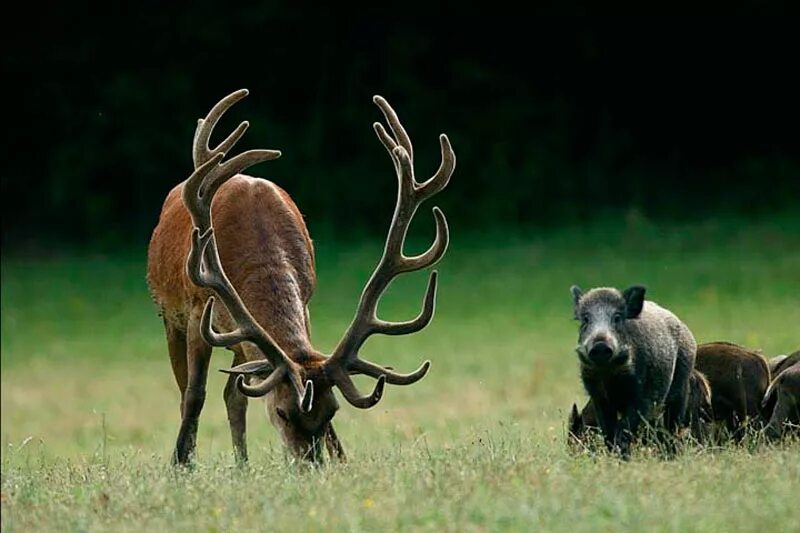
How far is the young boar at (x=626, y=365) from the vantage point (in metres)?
9.27

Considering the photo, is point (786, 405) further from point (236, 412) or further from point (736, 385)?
point (236, 412)

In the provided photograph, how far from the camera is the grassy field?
7398mm

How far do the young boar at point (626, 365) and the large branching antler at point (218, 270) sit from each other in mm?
1518

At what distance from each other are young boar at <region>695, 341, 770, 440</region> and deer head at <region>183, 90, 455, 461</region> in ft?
5.80

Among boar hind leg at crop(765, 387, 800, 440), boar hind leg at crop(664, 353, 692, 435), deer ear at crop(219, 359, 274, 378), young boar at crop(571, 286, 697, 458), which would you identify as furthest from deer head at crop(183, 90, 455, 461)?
boar hind leg at crop(765, 387, 800, 440)

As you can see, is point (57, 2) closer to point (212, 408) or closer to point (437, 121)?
point (437, 121)

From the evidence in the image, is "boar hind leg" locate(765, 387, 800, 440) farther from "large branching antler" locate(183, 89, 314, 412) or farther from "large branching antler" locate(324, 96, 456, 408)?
"large branching antler" locate(183, 89, 314, 412)

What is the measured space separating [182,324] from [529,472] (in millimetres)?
4006

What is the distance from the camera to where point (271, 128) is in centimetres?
2859

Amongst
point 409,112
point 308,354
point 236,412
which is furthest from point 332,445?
point 409,112

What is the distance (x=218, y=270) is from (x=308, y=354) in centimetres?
72

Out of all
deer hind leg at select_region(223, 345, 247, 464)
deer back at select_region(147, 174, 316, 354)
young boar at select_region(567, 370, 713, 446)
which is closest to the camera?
young boar at select_region(567, 370, 713, 446)

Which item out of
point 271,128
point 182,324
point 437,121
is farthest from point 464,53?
point 182,324

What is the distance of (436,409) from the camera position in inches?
700
